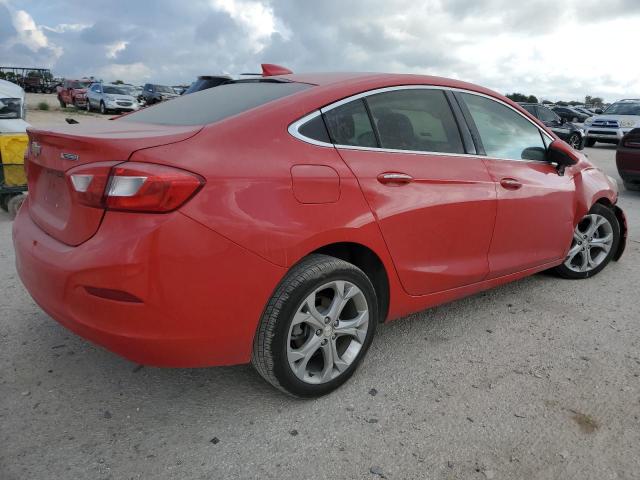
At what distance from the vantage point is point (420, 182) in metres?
2.74

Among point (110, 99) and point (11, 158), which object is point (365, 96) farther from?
point (110, 99)

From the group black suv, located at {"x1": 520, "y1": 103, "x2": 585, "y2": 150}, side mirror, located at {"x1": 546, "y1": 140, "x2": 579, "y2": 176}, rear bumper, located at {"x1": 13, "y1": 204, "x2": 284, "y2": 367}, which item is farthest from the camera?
black suv, located at {"x1": 520, "y1": 103, "x2": 585, "y2": 150}

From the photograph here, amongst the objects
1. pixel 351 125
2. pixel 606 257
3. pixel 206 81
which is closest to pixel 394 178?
pixel 351 125

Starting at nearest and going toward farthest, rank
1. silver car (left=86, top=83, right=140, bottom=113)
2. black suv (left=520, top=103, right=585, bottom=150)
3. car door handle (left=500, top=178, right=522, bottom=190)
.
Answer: car door handle (left=500, top=178, right=522, bottom=190), black suv (left=520, top=103, right=585, bottom=150), silver car (left=86, top=83, right=140, bottom=113)

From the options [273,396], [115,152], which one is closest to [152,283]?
[115,152]

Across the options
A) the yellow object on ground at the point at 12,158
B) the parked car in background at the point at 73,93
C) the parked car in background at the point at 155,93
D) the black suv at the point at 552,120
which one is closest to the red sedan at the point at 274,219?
the yellow object on ground at the point at 12,158

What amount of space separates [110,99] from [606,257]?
28350mm

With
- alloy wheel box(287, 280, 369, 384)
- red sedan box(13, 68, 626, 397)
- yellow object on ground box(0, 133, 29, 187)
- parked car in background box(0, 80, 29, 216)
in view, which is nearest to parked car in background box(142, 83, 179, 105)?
parked car in background box(0, 80, 29, 216)

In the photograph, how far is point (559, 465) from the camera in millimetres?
2164

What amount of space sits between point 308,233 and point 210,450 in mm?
1002

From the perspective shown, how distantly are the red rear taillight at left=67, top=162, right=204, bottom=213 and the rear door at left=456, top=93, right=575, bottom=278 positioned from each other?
6.29 ft

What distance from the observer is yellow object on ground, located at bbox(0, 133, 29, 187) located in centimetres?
574

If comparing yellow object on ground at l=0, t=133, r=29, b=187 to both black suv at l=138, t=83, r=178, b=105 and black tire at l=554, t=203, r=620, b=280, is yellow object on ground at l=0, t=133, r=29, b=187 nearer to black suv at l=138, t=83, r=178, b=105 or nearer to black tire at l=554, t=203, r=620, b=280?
black tire at l=554, t=203, r=620, b=280

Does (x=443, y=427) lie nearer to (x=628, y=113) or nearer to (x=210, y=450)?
(x=210, y=450)
